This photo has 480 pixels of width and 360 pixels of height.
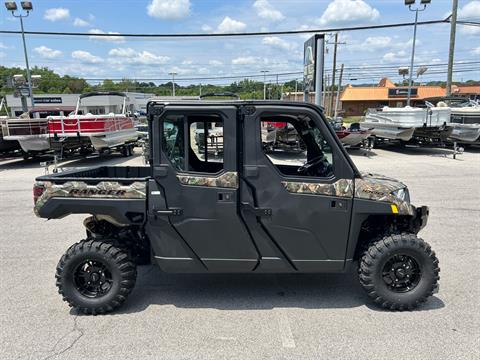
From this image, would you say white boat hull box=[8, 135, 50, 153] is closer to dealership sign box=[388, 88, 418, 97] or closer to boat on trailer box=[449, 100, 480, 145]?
boat on trailer box=[449, 100, 480, 145]

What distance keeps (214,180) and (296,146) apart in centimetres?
123

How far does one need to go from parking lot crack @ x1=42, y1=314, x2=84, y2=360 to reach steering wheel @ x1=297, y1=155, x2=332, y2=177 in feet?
8.24

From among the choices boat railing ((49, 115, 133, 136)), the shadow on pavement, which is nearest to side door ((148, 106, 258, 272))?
the shadow on pavement

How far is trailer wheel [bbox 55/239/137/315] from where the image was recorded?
3.69m

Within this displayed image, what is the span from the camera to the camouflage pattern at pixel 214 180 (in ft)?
11.6

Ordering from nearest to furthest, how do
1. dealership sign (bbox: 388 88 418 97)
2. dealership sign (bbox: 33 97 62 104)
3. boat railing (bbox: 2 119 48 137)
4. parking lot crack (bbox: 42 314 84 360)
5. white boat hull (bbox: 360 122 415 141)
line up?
parking lot crack (bbox: 42 314 84 360) → boat railing (bbox: 2 119 48 137) → white boat hull (bbox: 360 122 415 141) → dealership sign (bbox: 388 88 418 97) → dealership sign (bbox: 33 97 62 104)

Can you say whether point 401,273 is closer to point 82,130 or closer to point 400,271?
A: point 400,271

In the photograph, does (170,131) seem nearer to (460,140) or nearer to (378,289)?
(378,289)

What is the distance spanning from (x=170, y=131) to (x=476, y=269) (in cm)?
391

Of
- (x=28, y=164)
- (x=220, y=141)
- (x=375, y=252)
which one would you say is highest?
(x=220, y=141)

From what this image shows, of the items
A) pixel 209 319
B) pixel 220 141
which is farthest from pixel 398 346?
pixel 220 141

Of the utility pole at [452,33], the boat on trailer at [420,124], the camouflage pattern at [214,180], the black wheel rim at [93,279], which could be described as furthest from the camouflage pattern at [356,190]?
the utility pole at [452,33]

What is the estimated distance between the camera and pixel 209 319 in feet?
12.0

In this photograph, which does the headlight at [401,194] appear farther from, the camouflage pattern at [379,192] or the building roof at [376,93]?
the building roof at [376,93]
